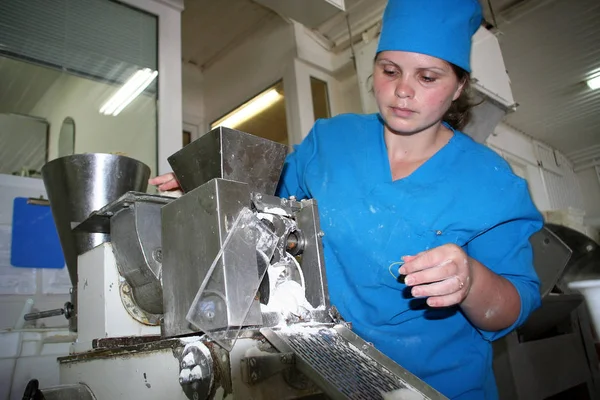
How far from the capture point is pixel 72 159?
117 centimetres

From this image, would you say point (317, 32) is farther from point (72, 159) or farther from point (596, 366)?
point (596, 366)

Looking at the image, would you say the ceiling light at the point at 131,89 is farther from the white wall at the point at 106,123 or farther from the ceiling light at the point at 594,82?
the ceiling light at the point at 594,82

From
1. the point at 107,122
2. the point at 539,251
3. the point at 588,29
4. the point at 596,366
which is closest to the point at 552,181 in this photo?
the point at 588,29

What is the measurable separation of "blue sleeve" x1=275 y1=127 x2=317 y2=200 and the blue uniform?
204 millimetres

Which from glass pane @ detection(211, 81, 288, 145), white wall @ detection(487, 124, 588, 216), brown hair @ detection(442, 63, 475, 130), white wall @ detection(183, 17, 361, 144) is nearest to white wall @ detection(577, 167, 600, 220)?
white wall @ detection(487, 124, 588, 216)

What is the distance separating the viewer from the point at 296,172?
1184 mm

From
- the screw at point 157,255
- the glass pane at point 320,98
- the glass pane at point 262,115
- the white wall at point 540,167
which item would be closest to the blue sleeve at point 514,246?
the screw at point 157,255

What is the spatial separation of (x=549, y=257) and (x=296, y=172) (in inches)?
58.8

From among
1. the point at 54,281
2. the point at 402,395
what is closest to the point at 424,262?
the point at 402,395

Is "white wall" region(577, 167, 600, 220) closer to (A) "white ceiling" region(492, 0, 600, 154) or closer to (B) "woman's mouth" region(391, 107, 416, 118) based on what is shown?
(A) "white ceiling" region(492, 0, 600, 154)

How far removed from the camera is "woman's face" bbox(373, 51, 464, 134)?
3.15ft

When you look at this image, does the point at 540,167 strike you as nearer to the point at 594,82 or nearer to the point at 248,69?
the point at 594,82

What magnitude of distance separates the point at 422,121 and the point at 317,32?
107 inches

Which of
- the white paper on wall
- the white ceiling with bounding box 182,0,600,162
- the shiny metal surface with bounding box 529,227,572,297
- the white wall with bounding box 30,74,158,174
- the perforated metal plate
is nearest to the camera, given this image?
the perforated metal plate
